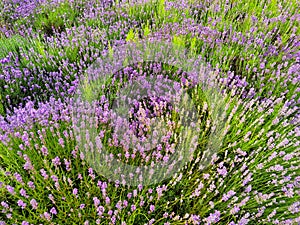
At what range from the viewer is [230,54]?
3.05m

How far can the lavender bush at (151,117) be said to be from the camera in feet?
5.91

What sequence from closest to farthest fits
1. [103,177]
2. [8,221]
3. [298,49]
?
[8,221] < [103,177] < [298,49]

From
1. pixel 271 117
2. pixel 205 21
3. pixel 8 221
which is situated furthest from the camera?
pixel 205 21

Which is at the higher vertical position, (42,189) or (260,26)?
(260,26)

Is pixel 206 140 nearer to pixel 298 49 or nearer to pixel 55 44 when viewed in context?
pixel 298 49

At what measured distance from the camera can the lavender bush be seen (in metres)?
1.80

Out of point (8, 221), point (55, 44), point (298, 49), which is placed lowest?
point (8, 221)

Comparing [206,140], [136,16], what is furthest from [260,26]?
[206,140]

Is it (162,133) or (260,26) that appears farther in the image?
(260,26)

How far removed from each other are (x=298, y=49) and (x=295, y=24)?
22.1 inches

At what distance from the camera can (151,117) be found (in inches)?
94.3

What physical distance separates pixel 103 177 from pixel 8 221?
0.66m

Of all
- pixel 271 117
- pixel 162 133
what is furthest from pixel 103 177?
pixel 271 117

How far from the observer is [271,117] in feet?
7.92
